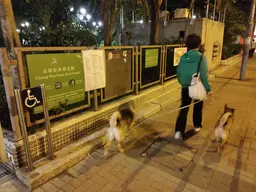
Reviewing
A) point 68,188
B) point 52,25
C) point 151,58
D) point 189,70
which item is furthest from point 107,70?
point 52,25

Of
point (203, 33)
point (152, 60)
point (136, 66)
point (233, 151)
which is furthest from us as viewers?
point (203, 33)

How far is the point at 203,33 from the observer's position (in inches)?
357

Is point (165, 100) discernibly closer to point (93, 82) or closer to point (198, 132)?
point (198, 132)

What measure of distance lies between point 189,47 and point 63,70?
2071 mm

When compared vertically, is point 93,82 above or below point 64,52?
below

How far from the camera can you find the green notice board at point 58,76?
2752 mm

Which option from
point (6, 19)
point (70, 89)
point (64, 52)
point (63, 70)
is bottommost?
point (70, 89)

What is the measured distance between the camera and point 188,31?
30.2 ft

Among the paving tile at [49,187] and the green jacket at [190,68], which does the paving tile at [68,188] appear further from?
the green jacket at [190,68]

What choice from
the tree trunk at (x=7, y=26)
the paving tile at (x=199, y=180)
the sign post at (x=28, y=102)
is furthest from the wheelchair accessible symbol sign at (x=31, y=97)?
the paving tile at (x=199, y=180)

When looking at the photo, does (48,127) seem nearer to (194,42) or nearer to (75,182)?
(75,182)

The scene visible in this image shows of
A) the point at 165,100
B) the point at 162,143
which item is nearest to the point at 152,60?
the point at 165,100

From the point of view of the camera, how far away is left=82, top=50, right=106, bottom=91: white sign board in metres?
3.44

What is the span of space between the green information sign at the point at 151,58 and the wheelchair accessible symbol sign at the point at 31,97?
10.5 ft
